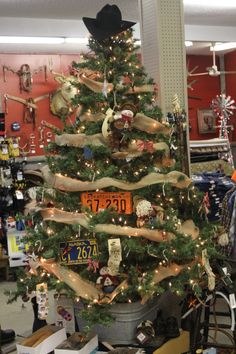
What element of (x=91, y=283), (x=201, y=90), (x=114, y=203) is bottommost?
(x=91, y=283)

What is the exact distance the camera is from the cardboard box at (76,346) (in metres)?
3.21

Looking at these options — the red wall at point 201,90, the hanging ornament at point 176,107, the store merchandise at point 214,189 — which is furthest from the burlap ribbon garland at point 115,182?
the red wall at point 201,90

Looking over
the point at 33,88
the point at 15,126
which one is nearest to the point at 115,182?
the point at 15,126

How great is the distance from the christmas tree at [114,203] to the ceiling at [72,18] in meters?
2.67

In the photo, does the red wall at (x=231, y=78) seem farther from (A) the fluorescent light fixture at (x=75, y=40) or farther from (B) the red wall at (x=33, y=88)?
(A) the fluorescent light fixture at (x=75, y=40)

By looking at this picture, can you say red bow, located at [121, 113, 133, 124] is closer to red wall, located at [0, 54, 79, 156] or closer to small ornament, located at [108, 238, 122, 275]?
small ornament, located at [108, 238, 122, 275]

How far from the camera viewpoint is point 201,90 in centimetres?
1039

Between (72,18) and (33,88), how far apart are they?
1.49 metres

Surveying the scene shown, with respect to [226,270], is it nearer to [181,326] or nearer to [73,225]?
[181,326]

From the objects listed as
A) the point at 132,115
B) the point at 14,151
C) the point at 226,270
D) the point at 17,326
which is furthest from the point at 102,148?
the point at 14,151

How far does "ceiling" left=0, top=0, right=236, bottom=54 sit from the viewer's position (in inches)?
241

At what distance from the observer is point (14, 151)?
23.3 feet

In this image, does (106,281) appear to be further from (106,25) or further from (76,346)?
(106,25)

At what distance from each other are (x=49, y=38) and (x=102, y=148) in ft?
13.4
